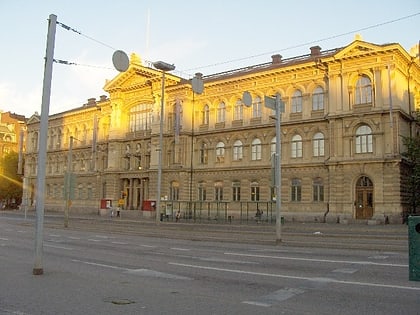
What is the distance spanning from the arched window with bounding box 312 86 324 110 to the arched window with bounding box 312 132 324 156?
106 inches

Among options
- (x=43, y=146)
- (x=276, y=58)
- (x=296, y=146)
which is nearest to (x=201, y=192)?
(x=296, y=146)

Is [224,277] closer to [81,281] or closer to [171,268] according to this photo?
[171,268]

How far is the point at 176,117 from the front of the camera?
53.8 meters

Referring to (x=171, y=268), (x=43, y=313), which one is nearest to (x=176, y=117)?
(x=171, y=268)

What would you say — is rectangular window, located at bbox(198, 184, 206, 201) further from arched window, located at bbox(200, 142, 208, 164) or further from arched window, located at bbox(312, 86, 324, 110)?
arched window, located at bbox(312, 86, 324, 110)

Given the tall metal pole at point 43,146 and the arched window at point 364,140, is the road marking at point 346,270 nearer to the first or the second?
the tall metal pole at point 43,146

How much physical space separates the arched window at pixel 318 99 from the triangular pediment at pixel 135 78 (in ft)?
61.6

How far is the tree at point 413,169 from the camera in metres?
38.9

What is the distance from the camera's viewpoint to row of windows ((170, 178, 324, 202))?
4472 centimetres

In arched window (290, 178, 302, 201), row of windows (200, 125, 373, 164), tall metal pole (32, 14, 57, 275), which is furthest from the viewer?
arched window (290, 178, 302, 201)

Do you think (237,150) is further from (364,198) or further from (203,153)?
(364,198)

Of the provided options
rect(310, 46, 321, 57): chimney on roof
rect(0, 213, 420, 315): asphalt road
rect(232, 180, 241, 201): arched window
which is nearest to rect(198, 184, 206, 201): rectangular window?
rect(232, 180, 241, 201): arched window

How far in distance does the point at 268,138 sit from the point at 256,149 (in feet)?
6.29

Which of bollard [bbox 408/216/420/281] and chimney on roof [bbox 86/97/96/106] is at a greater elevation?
chimney on roof [bbox 86/97/96/106]
